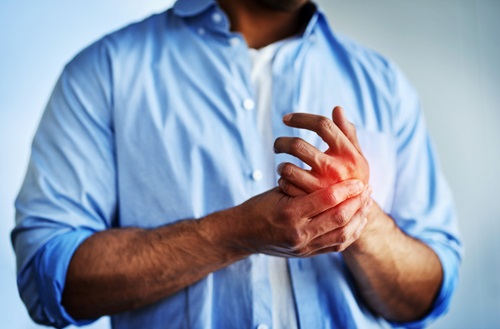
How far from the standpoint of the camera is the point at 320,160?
636 millimetres

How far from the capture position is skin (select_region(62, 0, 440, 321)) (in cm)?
63

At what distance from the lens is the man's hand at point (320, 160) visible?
2.09ft

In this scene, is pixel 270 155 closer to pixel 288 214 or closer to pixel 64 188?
pixel 288 214

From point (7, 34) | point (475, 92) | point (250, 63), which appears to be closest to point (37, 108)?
point (7, 34)

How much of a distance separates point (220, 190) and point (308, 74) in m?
0.24

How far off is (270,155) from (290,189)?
165 mm

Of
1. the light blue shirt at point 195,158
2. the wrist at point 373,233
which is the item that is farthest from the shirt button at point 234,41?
the wrist at point 373,233

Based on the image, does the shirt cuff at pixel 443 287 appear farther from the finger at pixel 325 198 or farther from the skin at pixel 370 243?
the finger at pixel 325 198

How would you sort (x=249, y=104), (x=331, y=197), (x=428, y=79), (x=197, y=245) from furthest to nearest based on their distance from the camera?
(x=428, y=79)
(x=249, y=104)
(x=197, y=245)
(x=331, y=197)

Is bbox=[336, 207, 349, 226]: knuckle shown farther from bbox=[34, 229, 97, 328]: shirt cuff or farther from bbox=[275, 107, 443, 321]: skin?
bbox=[34, 229, 97, 328]: shirt cuff

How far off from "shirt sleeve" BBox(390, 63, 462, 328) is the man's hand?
0.85 feet

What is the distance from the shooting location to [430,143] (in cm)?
95

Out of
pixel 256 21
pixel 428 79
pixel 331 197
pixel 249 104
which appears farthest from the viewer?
pixel 428 79

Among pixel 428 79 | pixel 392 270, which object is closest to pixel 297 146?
pixel 392 270
